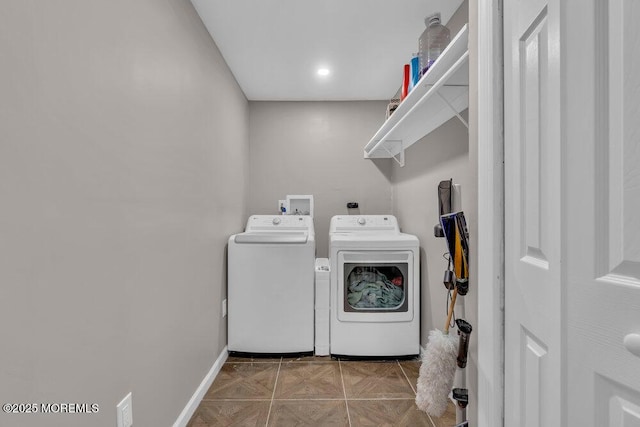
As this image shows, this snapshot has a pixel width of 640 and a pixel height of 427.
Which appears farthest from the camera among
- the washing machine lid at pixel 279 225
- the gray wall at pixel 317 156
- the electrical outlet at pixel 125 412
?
the gray wall at pixel 317 156

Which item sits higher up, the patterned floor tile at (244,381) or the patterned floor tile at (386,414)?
the patterned floor tile at (386,414)

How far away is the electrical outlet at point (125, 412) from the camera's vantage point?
1101 millimetres

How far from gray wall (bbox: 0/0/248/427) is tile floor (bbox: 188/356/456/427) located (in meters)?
0.27

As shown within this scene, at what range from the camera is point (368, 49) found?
7.47ft

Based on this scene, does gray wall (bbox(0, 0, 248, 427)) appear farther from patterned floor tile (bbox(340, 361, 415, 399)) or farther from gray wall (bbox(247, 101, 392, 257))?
gray wall (bbox(247, 101, 392, 257))

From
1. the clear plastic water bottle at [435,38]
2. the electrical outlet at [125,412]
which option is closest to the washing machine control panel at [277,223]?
the clear plastic water bottle at [435,38]

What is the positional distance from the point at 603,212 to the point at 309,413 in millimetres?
→ 1707

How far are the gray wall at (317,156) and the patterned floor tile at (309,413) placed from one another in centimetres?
164

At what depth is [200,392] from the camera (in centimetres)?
184

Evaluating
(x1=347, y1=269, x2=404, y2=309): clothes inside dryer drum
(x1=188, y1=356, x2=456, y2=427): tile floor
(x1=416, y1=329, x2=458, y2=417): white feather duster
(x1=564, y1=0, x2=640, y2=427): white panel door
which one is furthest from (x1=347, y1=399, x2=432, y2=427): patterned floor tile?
(x1=564, y1=0, x2=640, y2=427): white panel door

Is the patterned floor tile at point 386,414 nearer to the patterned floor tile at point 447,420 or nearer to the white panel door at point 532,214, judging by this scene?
the patterned floor tile at point 447,420

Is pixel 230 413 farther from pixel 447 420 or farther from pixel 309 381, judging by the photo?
pixel 447 420

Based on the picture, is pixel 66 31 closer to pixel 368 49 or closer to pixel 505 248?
pixel 505 248

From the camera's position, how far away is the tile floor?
1679 mm
